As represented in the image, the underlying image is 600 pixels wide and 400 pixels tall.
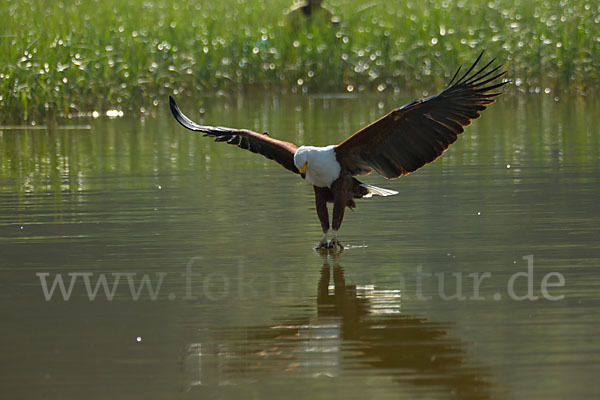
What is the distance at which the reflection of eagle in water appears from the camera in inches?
245

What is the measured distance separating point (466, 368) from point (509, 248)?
3.06 meters

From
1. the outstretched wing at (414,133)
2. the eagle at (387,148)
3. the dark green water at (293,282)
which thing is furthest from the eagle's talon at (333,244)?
the outstretched wing at (414,133)

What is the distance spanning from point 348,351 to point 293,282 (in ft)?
5.85

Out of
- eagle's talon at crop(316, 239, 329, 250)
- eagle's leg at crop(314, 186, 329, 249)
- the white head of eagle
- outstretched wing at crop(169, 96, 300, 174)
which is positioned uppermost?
outstretched wing at crop(169, 96, 300, 174)

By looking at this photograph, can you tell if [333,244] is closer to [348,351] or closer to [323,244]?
[323,244]

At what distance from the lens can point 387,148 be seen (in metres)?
9.57

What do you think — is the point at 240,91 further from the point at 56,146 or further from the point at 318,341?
the point at 318,341

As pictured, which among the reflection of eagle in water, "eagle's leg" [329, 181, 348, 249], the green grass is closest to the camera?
the reflection of eagle in water

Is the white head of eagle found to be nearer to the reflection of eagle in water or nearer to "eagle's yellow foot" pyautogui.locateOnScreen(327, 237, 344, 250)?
"eagle's yellow foot" pyautogui.locateOnScreen(327, 237, 344, 250)

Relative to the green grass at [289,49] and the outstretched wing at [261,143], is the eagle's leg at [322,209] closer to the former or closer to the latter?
the outstretched wing at [261,143]

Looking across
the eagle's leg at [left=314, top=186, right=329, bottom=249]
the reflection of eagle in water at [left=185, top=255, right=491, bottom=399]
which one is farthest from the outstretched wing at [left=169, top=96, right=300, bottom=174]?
the reflection of eagle in water at [left=185, top=255, right=491, bottom=399]

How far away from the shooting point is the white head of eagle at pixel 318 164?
9.24 m

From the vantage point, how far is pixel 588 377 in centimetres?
605

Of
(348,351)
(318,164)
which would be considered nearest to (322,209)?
(318,164)
